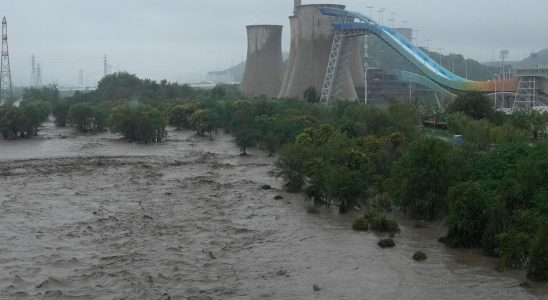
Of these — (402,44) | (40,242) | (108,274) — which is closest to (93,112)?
(402,44)

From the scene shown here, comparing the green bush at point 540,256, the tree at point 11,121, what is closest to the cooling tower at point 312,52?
the tree at point 11,121

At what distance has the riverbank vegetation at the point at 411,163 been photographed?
1167cm

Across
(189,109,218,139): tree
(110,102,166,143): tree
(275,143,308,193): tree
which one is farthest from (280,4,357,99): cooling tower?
(275,143,308,193): tree

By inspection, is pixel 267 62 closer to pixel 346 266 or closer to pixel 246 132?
pixel 246 132

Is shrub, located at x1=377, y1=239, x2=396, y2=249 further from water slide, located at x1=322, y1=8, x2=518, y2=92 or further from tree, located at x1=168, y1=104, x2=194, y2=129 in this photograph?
water slide, located at x1=322, y1=8, x2=518, y2=92

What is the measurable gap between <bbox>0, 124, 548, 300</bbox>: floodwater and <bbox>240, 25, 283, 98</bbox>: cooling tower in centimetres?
2314

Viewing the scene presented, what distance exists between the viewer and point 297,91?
39062mm

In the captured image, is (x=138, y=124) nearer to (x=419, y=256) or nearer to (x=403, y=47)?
(x=403, y=47)

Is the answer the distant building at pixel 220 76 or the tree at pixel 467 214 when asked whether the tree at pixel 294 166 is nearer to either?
the tree at pixel 467 214

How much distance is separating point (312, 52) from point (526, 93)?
12.0m

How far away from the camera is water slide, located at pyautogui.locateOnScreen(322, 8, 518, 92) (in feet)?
119

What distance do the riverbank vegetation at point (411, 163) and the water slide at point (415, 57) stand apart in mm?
8034

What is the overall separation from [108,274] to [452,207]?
20.4ft

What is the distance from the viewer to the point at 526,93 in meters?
34.3
